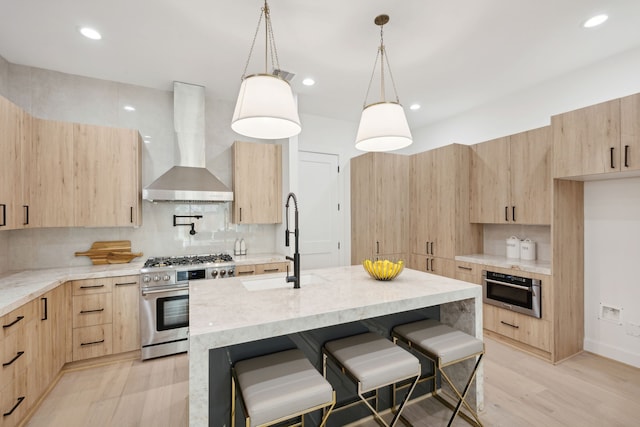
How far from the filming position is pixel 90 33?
248 centimetres

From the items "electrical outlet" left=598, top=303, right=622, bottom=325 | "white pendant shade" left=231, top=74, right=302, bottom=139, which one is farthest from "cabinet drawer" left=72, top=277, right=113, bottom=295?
"electrical outlet" left=598, top=303, right=622, bottom=325

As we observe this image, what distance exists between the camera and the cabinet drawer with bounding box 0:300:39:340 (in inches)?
71.9

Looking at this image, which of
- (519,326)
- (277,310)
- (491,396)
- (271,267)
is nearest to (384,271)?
(277,310)

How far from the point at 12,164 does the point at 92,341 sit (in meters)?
1.70

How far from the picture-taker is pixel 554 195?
2893mm

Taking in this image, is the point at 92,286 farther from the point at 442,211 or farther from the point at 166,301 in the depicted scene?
the point at 442,211

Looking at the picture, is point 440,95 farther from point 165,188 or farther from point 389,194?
point 165,188

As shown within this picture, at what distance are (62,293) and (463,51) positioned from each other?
430 centimetres

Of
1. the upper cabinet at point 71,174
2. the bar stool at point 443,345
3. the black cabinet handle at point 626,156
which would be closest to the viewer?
the bar stool at point 443,345

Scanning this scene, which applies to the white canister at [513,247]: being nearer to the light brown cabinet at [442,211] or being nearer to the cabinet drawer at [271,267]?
the light brown cabinet at [442,211]

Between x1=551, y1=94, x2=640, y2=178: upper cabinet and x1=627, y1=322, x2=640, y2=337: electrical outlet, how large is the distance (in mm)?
Result: 1526

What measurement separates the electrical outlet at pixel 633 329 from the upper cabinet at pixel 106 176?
5.05 meters

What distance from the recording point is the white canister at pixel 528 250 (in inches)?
136

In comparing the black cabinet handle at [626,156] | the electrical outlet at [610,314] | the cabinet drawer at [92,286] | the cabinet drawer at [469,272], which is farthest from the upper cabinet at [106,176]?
the electrical outlet at [610,314]
